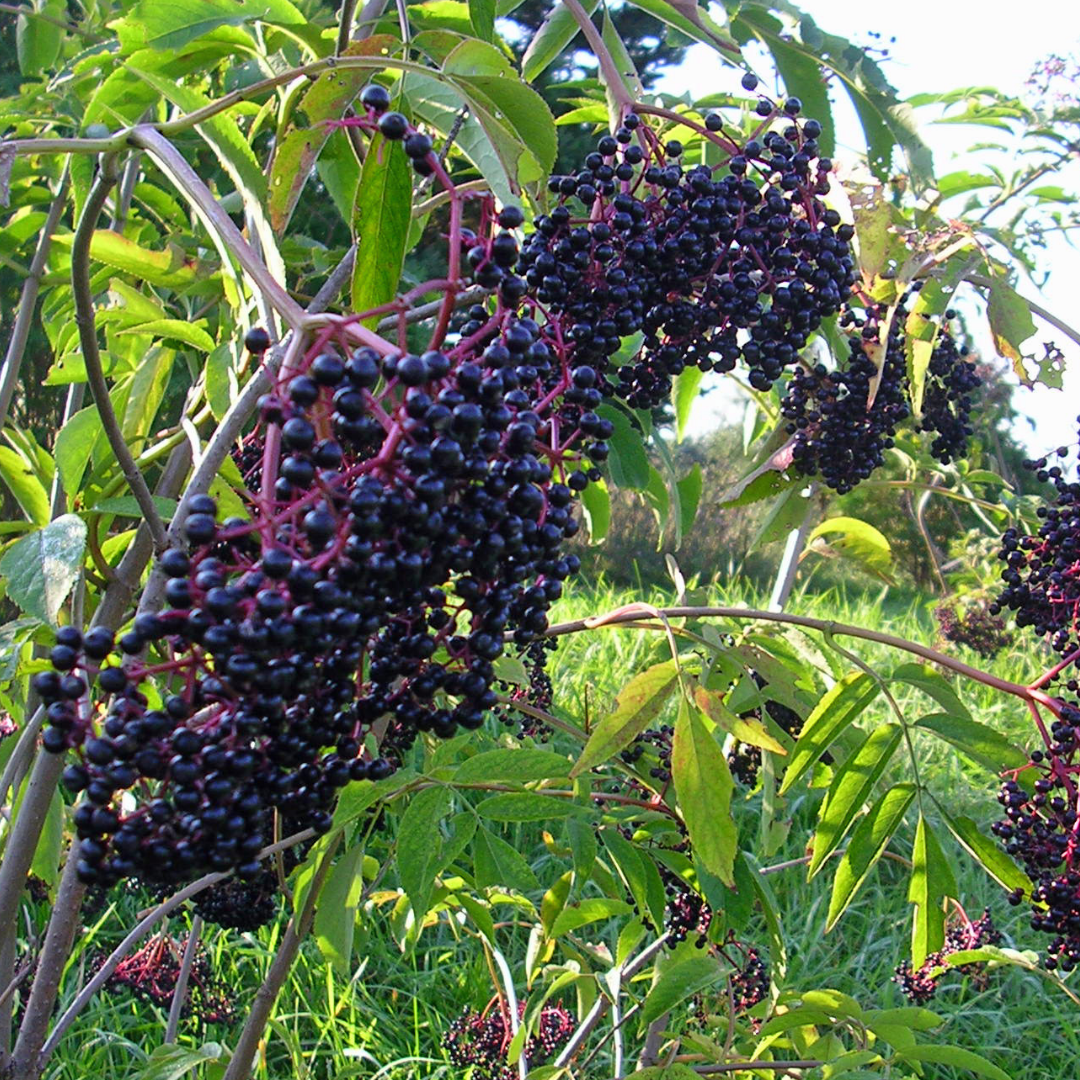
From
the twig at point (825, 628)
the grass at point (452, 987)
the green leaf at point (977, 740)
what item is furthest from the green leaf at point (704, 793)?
the grass at point (452, 987)

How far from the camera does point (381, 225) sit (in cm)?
133

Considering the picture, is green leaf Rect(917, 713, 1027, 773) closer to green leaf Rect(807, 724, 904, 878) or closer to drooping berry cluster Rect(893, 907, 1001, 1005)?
green leaf Rect(807, 724, 904, 878)

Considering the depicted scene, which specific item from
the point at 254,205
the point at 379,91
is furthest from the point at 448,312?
the point at 254,205

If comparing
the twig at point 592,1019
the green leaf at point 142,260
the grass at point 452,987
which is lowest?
the grass at point 452,987

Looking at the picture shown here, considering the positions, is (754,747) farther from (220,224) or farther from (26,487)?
(220,224)

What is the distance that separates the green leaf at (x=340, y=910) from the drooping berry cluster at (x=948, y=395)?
1894 millimetres

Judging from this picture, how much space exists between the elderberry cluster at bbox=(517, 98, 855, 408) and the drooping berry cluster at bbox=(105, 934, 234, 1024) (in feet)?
9.00

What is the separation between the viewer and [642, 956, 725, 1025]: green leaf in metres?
2.11

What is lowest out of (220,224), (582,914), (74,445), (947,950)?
(947,950)

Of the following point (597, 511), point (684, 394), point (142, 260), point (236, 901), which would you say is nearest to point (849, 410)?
point (684, 394)

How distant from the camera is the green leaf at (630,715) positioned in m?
1.65

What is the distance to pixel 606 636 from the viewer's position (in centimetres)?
771

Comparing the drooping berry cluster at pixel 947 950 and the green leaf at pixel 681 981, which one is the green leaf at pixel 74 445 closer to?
the green leaf at pixel 681 981

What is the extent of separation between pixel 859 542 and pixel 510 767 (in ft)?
5.11
